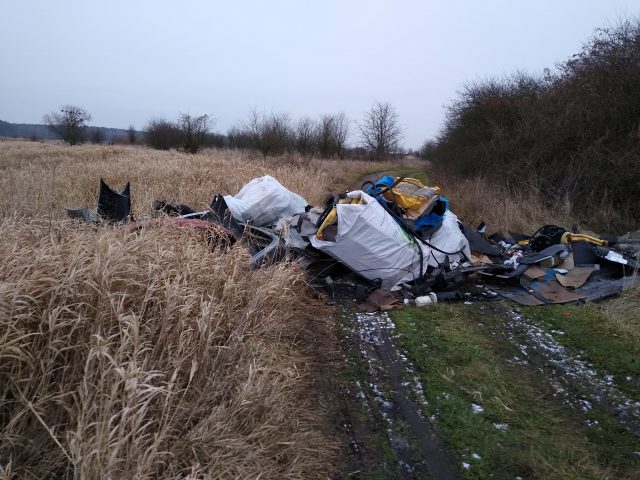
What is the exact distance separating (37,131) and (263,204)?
72.6m

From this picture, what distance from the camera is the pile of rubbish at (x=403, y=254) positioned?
489 cm

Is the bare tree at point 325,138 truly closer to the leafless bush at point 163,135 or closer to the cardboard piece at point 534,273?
the leafless bush at point 163,135

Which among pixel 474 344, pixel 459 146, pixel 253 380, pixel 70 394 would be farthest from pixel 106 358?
pixel 459 146

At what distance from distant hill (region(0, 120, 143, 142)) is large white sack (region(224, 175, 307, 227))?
45163 millimetres

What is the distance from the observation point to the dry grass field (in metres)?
1.81

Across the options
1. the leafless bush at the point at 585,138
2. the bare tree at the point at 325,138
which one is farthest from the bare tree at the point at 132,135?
the leafless bush at the point at 585,138

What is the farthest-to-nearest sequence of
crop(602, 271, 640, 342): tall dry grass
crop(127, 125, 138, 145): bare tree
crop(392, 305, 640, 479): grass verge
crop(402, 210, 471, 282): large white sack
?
crop(127, 125, 138, 145): bare tree < crop(402, 210, 471, 282): large white sack < crop(602, 271, 640, 342): tall dry grass < crop(392, 305, 640, 479): grass verge

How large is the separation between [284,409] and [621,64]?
34.5ft

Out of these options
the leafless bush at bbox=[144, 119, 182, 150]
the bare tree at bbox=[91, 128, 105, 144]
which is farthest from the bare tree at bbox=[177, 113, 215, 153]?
the bare tree at bbox=[91, 128, 105, 144]

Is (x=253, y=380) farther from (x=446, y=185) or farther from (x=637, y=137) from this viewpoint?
(x=446, y=185)

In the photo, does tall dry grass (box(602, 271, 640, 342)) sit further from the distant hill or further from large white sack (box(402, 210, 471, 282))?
the distant hill

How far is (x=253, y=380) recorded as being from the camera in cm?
253

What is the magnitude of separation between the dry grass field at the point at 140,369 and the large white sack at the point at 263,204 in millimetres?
2845

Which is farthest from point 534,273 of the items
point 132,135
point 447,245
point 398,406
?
point 132,135
